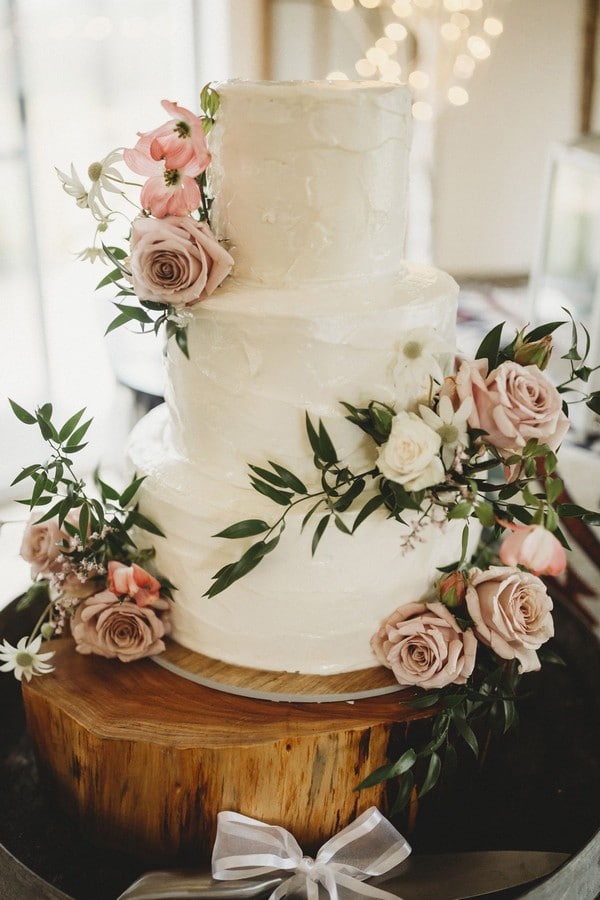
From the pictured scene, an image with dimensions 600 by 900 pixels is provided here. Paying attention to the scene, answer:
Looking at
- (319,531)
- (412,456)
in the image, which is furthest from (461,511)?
(319,531)

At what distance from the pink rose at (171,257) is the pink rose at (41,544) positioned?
54 centimetres

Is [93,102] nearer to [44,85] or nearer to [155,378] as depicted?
[44,85]

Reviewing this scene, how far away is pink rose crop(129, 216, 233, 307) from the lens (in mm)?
1288

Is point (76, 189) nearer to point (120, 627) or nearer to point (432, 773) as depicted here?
point (120, 627)

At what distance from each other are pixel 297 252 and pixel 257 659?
734 mm

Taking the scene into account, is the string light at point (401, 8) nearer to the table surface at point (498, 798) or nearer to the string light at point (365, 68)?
the string light at point (365, 68)

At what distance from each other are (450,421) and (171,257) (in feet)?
1.69

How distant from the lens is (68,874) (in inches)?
57.5

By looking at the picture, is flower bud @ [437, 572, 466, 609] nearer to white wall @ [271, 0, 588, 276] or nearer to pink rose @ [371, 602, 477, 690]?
pink rose @ [371, 602, 477, 690]

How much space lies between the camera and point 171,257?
4.25 feet

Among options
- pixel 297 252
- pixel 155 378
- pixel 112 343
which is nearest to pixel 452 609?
pixel 297 252

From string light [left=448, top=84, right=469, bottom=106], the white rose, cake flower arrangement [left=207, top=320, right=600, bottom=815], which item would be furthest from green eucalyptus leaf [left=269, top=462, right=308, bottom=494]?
string light [left=448, top=84, right=469, bottom=106]

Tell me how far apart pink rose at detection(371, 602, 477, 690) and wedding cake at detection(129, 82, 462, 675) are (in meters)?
0.07

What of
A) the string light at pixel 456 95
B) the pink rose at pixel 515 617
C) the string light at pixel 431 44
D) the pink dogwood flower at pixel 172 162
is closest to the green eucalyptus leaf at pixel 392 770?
the pink rose at pixel 515 617
